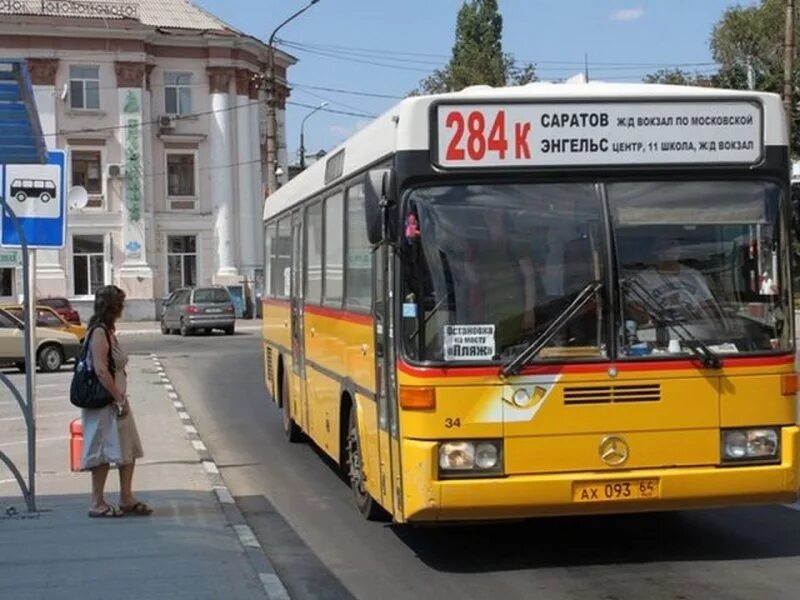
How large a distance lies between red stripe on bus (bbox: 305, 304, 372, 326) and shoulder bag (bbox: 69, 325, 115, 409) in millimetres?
1794

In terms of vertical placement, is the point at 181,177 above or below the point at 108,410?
above

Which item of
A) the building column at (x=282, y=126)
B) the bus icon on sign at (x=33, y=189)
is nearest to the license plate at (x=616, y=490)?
the bus icon on sign at (x=33, y=189)

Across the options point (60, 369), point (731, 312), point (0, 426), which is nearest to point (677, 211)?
point (731, 312)

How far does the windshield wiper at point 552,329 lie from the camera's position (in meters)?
7.07

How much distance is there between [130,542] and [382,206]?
9.74 ft

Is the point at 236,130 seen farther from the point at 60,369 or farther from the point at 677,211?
the point at 677,211

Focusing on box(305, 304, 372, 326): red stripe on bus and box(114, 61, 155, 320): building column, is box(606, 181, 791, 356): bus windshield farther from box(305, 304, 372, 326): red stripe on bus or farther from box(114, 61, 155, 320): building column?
box(114, 61, 155, 320): building column

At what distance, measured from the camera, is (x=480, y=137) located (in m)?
7.32

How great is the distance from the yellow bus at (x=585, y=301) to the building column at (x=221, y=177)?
47.7 meters

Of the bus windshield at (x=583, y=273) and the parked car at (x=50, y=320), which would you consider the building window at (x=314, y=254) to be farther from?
the parked car at (x=50, y=320)

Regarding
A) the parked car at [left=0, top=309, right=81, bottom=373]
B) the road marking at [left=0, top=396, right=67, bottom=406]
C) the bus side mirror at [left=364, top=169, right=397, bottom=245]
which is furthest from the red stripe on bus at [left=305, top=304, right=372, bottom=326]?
the parked car at [left=0, top=309, right=81, bottom=373]

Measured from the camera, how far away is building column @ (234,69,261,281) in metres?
55.3

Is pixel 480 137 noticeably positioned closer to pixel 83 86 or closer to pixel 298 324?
pixel 298 324

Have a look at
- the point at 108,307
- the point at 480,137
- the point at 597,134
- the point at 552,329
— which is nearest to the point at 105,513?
the point at 108,307
